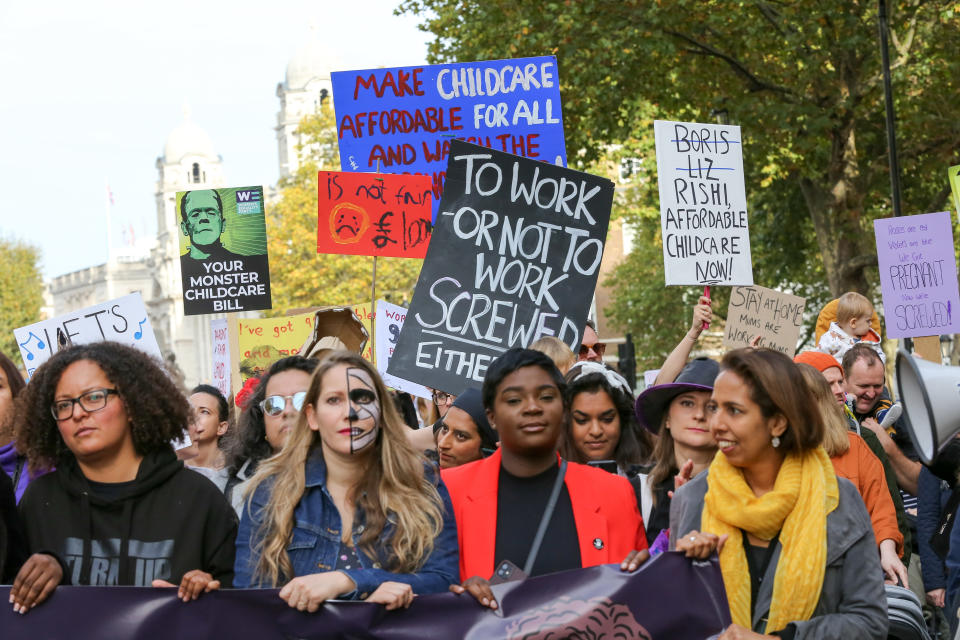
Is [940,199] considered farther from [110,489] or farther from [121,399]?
[110,489]

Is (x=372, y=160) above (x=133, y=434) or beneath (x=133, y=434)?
above

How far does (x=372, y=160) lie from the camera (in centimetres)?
950

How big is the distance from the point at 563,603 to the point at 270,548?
2.85 feet

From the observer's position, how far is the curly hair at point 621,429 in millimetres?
5594

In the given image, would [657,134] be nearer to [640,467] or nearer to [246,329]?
[640,467]

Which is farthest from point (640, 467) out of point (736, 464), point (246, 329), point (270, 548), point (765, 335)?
point (246, 329)

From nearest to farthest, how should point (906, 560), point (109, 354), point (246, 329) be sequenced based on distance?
point (109, 354)
point (906, 560)
point (246, 329)

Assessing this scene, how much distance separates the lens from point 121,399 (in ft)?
14.2

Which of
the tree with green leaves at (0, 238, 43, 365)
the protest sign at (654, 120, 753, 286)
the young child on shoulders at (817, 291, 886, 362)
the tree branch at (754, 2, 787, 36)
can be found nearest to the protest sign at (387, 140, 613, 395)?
the protest sign at (654, 120, 753, 286)

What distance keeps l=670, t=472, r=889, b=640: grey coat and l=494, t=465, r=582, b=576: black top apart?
0.66m

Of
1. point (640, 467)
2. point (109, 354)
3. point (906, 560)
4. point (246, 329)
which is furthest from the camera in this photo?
point (246, 329)

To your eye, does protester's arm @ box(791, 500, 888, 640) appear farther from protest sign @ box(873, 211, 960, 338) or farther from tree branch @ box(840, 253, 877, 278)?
tree branch @ box(840, 253, 877, 278)

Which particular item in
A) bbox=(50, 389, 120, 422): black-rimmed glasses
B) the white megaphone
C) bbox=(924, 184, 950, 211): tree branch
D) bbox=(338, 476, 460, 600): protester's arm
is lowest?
bbox=(338, 476, 460, 600): protester's arm

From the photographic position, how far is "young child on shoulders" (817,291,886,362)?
8.95 meters
